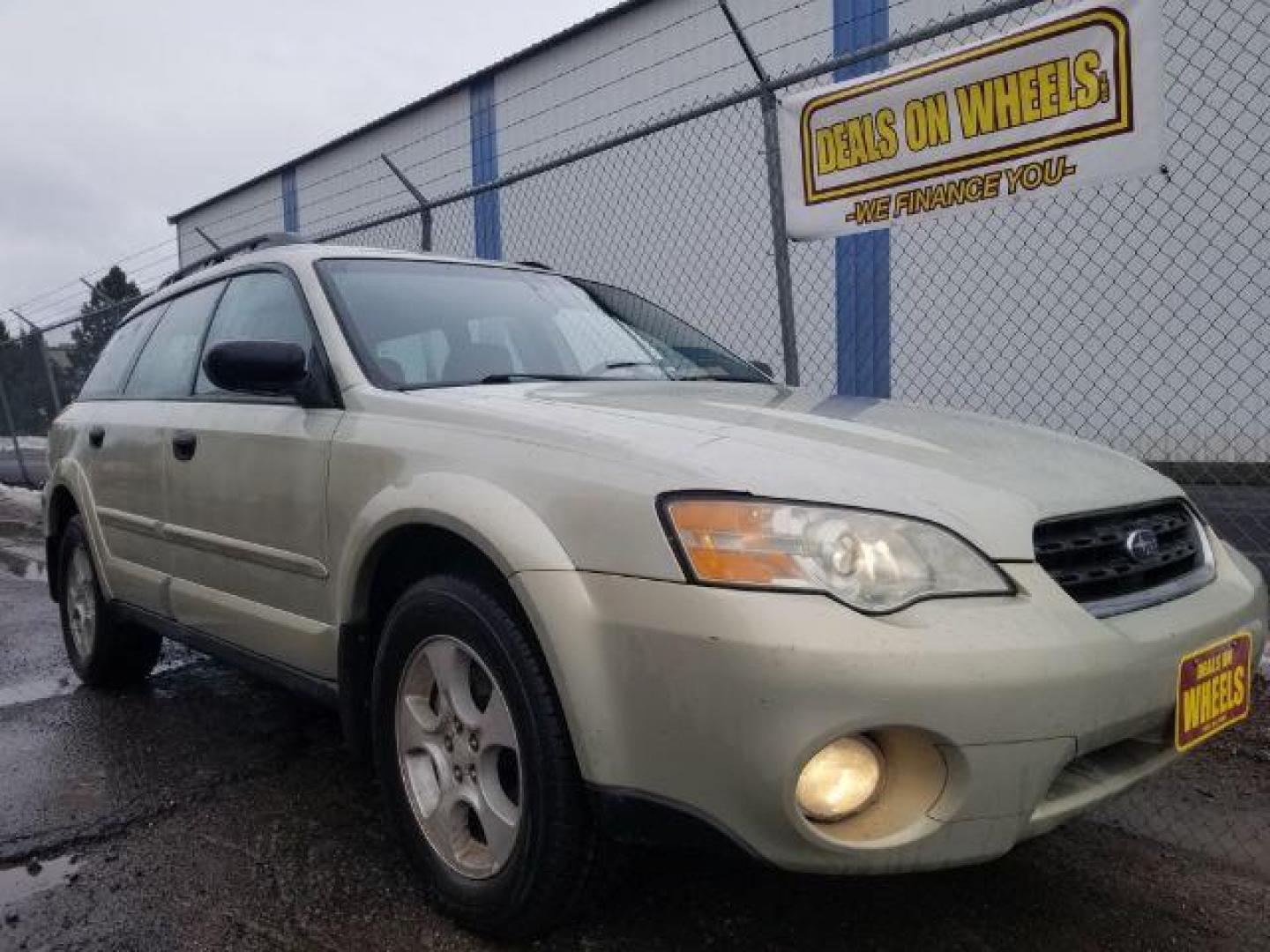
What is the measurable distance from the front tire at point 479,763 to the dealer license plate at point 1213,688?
113 centimetres

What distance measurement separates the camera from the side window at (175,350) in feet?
11.1

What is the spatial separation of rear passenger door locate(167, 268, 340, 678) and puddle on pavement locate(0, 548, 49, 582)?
434 cm

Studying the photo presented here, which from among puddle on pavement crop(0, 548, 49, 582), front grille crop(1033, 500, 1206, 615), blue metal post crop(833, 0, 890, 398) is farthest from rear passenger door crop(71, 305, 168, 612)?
blue metal post crop(833, 0, 890, 398)

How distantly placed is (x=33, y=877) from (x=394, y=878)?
904 millimetres

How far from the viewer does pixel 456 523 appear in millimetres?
2018

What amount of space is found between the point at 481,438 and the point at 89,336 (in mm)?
11659

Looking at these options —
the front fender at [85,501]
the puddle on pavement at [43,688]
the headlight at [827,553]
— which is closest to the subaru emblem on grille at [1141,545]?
the headlight at [827,553]

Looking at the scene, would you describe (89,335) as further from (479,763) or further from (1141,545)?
(1141,545)

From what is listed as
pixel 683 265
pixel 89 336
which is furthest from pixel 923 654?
pixel 89 336

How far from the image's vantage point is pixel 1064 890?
2.29m

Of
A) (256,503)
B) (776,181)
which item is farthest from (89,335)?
(256,503)

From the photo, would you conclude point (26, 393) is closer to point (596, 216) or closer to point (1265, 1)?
point (596, 216)

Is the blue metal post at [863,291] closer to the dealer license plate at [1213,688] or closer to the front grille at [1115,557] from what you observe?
the front grille at [1115,557]

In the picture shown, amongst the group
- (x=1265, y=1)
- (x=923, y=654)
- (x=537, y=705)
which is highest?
(x=1265, y=1)
